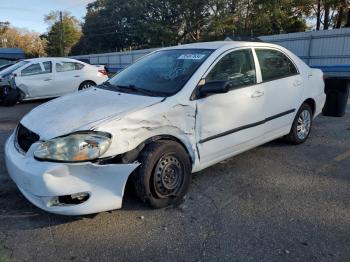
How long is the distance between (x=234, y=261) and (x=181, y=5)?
42.7m

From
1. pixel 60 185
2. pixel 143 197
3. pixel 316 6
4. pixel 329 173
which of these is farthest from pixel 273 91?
pixel 316 6

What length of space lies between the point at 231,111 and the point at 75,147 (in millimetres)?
1853

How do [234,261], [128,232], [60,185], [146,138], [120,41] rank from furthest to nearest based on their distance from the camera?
1. [120,41]
2. [146,138]
3. [128,232]
4. [60,185]
5. [234,261]

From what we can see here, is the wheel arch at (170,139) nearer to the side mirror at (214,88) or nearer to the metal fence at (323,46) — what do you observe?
the side mirror at (214,88)

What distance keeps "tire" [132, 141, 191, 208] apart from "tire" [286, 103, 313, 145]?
236 centimetres

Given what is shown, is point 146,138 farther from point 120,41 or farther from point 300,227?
point 120,41

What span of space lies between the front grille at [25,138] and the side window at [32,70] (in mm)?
7801

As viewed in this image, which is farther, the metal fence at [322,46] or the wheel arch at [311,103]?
the metal fence at [322,46]

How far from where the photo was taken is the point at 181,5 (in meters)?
42.3

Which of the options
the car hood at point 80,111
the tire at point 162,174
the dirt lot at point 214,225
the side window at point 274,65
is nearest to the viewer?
the dirt lot at point 214,225

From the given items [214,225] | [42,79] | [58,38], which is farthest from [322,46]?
[58,38]

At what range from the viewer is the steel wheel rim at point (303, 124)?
543cm

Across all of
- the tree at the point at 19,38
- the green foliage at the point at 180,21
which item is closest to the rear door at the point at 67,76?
the green foliage at the point at 180,21

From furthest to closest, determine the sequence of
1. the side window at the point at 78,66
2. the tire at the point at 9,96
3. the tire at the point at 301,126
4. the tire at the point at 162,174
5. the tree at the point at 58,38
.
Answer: the tree at the point at 58,38 < the side window at the point at 78,66 < the tire at the point at 9,96 < the tire at the point at 301,126 < the tire at the point at 162,174
